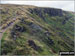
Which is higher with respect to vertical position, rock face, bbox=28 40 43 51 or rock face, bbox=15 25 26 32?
rock face, bbox=15 25 26 32

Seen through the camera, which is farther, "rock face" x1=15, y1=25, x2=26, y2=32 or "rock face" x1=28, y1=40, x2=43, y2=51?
"rock face" x1=15, y1=25, x2=26, y2=32

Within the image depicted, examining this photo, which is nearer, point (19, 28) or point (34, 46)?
point (34, 46)

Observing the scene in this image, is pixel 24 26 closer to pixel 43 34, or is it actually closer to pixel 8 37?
pixel 43 34

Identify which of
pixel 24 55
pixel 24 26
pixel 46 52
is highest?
pixel 24 26

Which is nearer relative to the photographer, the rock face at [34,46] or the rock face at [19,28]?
the rock face at [34,46]

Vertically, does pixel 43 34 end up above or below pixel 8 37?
below

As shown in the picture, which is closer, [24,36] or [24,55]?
[24,55]

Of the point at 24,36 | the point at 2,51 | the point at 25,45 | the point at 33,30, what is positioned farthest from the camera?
the point at 33,30

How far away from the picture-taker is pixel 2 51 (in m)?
114

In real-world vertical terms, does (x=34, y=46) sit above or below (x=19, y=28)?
below

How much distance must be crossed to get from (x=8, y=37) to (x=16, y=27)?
2815 cm

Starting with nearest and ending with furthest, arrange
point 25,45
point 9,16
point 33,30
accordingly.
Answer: point 25,45 → point 33,30 → point 9,16

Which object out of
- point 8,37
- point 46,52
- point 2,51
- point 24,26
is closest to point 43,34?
point 24,26

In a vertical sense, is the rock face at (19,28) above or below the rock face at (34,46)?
above
